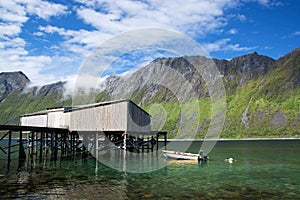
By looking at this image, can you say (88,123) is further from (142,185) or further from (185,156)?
(142,185)

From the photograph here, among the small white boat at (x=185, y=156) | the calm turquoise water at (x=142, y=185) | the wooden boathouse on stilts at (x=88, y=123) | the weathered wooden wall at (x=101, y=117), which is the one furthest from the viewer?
the small white boat at (x=185, y=156)

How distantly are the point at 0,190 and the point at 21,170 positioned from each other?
12.8m

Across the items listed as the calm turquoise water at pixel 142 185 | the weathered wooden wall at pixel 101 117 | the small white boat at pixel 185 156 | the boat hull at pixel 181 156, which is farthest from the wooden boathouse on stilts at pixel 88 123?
the calm turquoise water at pixel 142 185

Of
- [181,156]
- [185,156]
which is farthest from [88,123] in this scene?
[185,156]

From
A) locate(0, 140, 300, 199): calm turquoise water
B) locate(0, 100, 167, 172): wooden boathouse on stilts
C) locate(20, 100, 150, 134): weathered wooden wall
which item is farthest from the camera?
locate(20, 100, 150, 134): weathered wooden wall

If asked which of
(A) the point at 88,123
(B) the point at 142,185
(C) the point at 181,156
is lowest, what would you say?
(B) the point at 142,185

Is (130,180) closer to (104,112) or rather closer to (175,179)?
(175,179)

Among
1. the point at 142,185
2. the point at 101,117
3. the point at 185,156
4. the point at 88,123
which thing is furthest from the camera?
the point at 185,156

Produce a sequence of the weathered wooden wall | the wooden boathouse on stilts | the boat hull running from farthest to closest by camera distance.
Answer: the boat hull
the weathered wooden wall
the wooden boathouse on stilts

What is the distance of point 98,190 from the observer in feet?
81.1

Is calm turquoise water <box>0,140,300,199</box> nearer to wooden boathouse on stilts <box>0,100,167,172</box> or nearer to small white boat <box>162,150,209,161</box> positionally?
wooden boathouse on stilts <box>0,100,167,172</box>

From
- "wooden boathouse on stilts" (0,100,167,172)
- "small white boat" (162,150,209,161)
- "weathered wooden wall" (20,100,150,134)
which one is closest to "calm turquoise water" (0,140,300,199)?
"wooden boathouse on stilts" (0,100,167,172)

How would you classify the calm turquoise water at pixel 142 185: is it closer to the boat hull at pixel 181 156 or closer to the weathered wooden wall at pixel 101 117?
the weathered wooden wall at pixel 101 117

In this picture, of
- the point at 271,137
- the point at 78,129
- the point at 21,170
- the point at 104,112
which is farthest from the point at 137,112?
the point at 271,137
